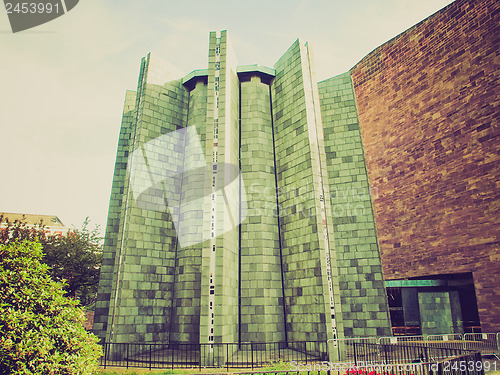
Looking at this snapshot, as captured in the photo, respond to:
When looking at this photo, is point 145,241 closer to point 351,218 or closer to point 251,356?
point 251,356

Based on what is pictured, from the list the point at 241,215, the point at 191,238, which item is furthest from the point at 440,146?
the point at 191,238

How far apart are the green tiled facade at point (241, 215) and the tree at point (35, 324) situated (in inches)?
291

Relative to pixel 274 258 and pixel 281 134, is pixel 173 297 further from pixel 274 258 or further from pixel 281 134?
pixel 281 134

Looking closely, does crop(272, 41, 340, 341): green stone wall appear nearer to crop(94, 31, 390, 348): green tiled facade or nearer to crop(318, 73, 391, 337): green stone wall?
crop(94, 31, 390, 348): green tiled facade

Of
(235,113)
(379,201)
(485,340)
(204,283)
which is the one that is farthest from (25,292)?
(379,201)

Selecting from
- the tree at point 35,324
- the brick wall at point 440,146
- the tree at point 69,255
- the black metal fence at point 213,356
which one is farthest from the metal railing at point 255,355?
the tree at point 69,255

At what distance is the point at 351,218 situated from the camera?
21.5 meters

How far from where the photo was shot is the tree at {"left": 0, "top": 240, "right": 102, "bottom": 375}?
322 inches

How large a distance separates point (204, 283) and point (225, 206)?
4.06 metres

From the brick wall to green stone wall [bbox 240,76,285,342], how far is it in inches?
437

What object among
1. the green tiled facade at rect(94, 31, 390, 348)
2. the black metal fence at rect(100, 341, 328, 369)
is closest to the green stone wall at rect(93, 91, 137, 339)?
the green tiled facade at rect(94, 31, 390, 348)

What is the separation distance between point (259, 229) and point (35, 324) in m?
13.1

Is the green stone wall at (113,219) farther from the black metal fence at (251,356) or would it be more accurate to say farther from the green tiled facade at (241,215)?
the black metal fence at (251,356)

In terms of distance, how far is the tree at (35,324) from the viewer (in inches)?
322
